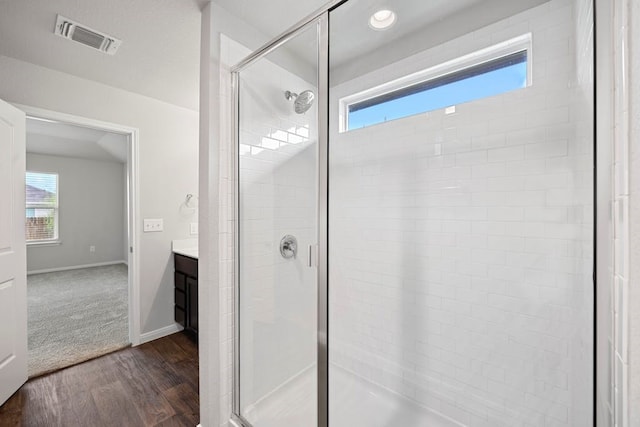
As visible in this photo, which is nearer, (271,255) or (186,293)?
(271,255)

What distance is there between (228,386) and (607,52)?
6.64ft

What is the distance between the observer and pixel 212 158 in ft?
4.86

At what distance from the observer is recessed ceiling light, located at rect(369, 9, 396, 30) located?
1.41 m

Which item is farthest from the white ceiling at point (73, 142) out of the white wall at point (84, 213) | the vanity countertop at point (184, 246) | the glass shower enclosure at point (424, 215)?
the glass shower enclosure at point (424, 215)

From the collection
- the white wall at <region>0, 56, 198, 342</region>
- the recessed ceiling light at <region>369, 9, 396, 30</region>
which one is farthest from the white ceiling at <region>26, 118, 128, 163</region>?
the recessed ceiling light at <region>369, 9, 396, 30</region>

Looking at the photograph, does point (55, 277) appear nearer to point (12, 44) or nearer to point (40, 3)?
point (12, 44)

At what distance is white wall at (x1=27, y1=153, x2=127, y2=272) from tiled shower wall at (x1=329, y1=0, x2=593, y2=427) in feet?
21.2

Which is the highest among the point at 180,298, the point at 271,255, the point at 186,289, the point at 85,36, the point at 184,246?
the point at 85,36

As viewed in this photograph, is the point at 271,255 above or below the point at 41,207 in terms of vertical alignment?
below

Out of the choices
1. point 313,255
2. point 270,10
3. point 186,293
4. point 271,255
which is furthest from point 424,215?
point 186,293

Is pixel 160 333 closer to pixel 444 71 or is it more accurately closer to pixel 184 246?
pixel 184 246

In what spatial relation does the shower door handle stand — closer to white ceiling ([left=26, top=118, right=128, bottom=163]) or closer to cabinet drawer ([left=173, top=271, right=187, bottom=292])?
cabinet drawer ([left=173, top=271, right=187, bottom=292])

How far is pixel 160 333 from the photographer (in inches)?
105

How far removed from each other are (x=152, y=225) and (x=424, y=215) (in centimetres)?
250
